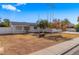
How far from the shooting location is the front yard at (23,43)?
293 inches

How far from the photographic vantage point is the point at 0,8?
738 cm

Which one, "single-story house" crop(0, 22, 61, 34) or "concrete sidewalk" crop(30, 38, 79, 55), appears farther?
"single-story house" crop(0, 22, 61, 34)

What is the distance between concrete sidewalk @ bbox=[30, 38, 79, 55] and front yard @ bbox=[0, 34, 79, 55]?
3.2 inches

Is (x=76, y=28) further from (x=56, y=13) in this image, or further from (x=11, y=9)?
(x=11, y=9)

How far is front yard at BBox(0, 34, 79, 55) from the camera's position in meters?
7.45

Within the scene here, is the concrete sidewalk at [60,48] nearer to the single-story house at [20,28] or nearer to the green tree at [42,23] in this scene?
the single-story house at [20,28]

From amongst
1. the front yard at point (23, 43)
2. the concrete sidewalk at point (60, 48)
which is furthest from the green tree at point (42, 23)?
the concrete sidewalk at point (60, 48)

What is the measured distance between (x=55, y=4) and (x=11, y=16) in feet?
2.51

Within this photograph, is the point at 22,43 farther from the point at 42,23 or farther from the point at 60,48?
the point at 60,48

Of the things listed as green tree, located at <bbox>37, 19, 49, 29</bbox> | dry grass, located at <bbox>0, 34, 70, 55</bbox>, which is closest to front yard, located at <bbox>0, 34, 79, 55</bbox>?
dry grass, located at <bbox>0, 34, 70, 55</bbox>

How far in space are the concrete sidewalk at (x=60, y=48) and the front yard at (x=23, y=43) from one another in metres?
0.08

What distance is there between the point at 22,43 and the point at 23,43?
19 mm

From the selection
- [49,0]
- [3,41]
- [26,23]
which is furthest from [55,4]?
[3,41]

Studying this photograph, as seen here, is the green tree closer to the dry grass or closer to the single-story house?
the single-story house
